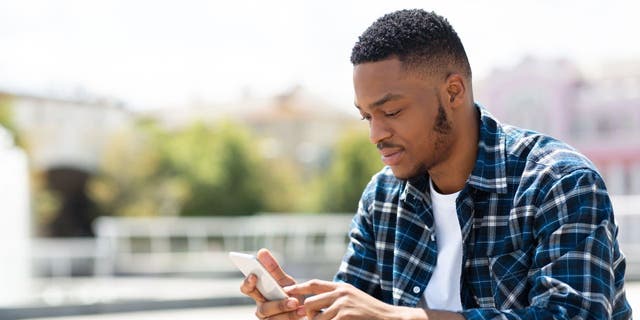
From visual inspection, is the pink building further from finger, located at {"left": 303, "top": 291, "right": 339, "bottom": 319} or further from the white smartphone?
finger, located at {"left": 303, "top": 291, "right": 339, "bottom": 319}

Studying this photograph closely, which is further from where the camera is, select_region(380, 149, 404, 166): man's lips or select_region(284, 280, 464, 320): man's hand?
select_region(380, 149, 404, 166): man's lips

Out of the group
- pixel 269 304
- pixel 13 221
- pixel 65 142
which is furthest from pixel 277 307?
pixel 65 142

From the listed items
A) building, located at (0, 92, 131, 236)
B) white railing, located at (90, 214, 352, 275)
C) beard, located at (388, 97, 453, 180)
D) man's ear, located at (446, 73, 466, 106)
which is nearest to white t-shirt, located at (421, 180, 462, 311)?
beard, located at (388, 97, 453, 180)

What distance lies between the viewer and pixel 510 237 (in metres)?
2.37

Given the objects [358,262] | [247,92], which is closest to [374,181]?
[358,262]

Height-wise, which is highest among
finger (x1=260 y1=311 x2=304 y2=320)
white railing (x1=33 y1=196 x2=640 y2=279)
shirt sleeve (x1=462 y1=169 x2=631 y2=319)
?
shirt sleeve (x1=462 y1=169 x2=631 y2=319)

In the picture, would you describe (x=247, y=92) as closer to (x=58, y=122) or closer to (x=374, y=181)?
(x=58, y=122)

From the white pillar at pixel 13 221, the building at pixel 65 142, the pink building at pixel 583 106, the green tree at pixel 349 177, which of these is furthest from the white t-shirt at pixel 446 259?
the green tree at pixel 349 177

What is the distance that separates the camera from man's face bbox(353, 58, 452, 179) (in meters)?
2.36

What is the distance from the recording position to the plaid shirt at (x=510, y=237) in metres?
2.17

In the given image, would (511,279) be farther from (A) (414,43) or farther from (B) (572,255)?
(A) (414,43)

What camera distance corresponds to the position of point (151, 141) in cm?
5119

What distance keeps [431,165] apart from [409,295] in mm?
357

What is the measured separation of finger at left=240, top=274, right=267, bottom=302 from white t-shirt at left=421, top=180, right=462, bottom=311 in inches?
16.9
